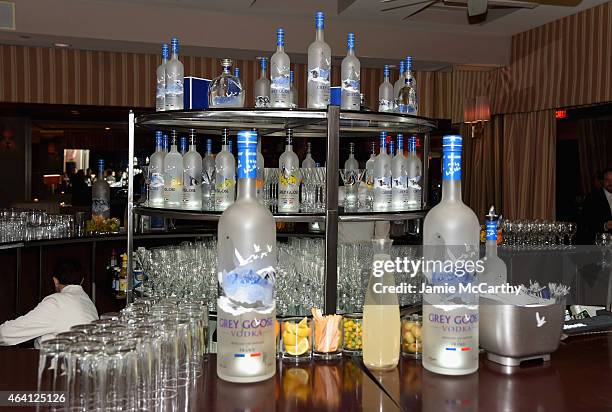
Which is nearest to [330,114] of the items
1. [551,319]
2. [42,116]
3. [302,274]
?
[302,274]

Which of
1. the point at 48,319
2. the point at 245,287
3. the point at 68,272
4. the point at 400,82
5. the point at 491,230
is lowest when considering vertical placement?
the point at 48,319

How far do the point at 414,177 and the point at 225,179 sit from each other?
73 cm

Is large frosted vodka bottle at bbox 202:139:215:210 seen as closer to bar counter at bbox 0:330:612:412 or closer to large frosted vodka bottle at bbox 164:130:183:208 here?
large frosted vodka bottle at bbox 164:130:183:208

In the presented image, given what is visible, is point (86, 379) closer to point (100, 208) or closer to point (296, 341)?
point (296, 341)

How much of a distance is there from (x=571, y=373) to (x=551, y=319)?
0.40ft

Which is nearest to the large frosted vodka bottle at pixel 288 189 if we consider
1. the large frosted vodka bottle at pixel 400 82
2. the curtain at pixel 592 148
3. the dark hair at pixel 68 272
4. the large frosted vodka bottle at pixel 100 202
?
the large frosted vodka bottle at pixel 400 82

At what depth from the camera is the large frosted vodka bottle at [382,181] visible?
2439 mm

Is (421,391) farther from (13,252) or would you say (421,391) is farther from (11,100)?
(11,100)

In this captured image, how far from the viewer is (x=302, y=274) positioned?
7.53ft

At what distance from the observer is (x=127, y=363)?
1134mm

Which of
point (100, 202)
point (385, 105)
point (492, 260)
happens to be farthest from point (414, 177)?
point (100, 202)

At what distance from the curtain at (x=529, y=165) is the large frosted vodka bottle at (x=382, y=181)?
199 inches

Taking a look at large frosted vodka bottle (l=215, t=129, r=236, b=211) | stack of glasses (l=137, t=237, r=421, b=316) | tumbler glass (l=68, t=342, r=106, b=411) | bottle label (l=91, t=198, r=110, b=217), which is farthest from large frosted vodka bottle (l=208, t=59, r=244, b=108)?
bottle label (l=91, t=198, r=110, b=217)

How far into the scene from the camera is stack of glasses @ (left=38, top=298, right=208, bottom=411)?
3.64ft
